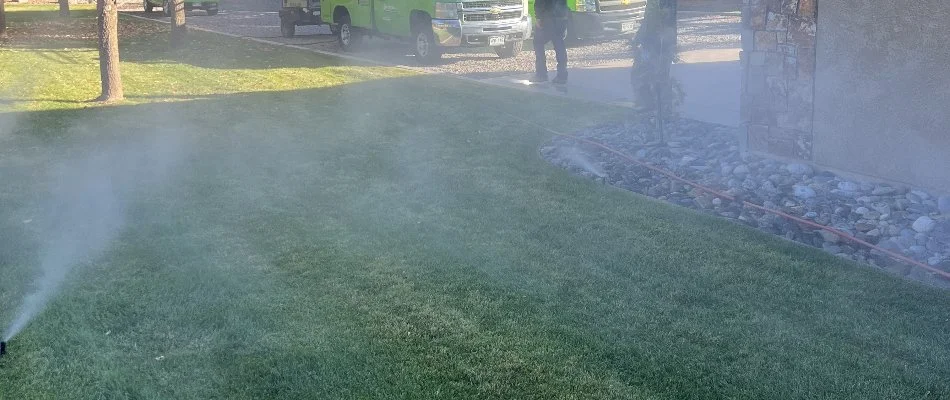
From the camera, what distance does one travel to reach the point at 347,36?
64.4ft

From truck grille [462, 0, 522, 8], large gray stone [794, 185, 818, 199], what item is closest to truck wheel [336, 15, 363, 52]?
truck grille [462, 0, 522, 8]

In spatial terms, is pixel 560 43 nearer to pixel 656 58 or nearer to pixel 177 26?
pixel 656 58

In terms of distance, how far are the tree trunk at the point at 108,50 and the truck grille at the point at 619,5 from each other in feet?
33.6

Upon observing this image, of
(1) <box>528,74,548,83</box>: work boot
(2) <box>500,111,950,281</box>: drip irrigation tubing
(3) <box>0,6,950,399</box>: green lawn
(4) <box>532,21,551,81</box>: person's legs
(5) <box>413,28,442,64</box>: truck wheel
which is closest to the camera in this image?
(3) <box>0,6,950,399</box>: green lawn

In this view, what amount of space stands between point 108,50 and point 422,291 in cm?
865

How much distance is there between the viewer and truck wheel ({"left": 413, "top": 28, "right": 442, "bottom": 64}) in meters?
17.1

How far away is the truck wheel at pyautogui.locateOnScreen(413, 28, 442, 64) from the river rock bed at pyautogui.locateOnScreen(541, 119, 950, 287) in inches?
300

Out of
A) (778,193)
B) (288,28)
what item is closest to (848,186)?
(778,193)

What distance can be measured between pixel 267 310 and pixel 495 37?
40.2 ft

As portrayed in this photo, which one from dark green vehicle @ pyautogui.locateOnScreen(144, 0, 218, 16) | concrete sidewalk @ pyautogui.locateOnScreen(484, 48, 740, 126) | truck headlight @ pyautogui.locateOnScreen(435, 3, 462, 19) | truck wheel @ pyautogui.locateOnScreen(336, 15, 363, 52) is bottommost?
concrete sidewalk @ pyautogui.locateOnScreen(484, 48, 740, 126)

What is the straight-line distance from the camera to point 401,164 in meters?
8.86

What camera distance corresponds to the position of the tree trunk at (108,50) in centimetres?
1227

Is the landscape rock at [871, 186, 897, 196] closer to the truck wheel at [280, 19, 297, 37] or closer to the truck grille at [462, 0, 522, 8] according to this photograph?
the truck grille at [462, 0, 522, 8]

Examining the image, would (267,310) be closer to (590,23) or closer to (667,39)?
(667,39)
